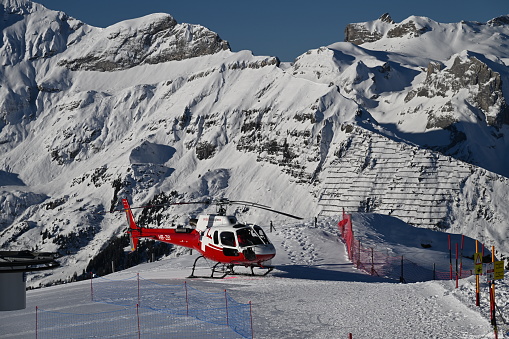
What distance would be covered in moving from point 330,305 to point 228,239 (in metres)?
9.92

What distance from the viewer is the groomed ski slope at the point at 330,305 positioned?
23203 mm

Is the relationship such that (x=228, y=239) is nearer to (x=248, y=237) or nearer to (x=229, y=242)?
(x=229, y=242)

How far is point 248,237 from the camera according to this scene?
35.6m

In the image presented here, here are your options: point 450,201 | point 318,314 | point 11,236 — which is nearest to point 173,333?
point 318,314

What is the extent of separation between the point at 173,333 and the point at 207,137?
165 meters

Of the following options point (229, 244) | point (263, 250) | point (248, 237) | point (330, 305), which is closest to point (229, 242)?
point (229, 244)

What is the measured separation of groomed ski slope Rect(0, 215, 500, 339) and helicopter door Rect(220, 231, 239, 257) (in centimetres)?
128

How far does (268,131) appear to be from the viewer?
174m

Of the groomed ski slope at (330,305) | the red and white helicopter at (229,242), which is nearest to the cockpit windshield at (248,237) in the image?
the red and white helicopter at (229,242)

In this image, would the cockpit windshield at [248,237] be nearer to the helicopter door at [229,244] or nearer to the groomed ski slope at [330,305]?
the helicopter door at [229,244]

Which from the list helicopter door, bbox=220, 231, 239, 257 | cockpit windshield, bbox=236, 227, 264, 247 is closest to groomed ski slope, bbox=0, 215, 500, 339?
helicopter door, bbox=220, 231, 239, 257

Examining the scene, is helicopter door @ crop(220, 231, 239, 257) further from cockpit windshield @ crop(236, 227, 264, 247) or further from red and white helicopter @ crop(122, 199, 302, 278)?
cockpit windshield @ crop(236, 227, 264, 247)

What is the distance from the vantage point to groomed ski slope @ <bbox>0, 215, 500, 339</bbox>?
76.1 feet

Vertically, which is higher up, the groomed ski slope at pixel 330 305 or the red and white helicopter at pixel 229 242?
the red and white helicopter at pixel 229 242
